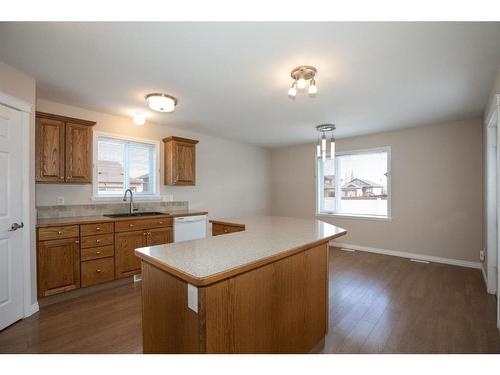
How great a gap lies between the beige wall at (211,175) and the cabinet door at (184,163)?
13.3 inches

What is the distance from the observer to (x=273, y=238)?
68.1 inches

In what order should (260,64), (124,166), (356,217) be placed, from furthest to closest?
(356,217), (124,166), (260,64)

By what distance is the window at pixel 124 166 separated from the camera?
3386 mm

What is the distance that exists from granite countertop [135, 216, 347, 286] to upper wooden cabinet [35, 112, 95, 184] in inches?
84.3

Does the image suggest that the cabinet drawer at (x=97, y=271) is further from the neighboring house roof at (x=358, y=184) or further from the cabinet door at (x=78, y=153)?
the neighboring house roof at (x=358, y=184)

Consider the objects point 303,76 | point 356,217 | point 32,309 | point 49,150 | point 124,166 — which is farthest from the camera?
point 356,217

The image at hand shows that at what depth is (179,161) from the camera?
155 inches

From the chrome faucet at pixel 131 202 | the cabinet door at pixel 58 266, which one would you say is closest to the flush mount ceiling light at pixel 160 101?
the chrome faucet at pixel 131 202

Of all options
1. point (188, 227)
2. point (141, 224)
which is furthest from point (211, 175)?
point (141, 224)

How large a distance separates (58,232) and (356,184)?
487 cm

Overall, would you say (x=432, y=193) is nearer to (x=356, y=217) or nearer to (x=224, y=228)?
(x=356, y=217)
